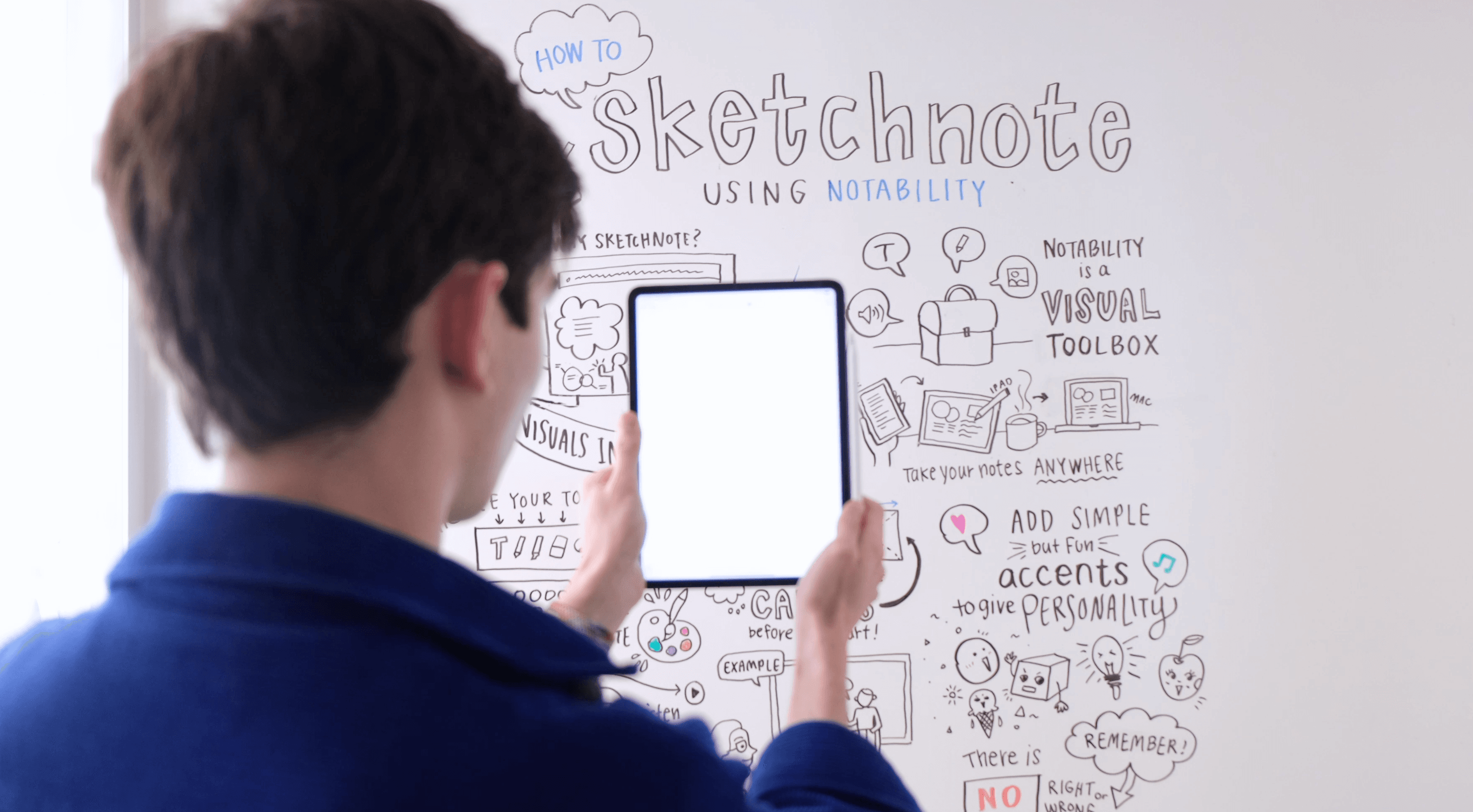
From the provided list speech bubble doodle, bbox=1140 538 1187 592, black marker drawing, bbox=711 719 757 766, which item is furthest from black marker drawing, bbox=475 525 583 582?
speech bubble doodle, bbox=1140 538 1187 592

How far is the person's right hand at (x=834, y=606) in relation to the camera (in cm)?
58

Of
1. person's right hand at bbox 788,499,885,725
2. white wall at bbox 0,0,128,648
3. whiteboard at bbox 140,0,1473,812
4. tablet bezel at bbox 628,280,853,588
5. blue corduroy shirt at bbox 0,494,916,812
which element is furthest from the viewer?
whiteboard at bbox 140,0,1473,812

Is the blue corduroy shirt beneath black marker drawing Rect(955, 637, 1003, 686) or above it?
above

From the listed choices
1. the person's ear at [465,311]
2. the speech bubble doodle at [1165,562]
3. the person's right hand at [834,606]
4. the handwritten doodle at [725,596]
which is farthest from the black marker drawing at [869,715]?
the person's ear at [465,311]

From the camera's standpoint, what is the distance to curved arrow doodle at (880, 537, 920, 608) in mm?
1512

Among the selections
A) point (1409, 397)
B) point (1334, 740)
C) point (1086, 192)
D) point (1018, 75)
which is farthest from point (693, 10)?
point (1334, 740)

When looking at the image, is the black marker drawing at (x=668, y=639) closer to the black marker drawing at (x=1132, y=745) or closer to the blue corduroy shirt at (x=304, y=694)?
the black marker drawing at (x=1132, y=745)

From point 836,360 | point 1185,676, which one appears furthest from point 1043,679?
point 836,360

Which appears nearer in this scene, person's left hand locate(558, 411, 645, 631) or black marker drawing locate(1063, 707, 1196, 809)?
person's left hand locate(558, 411, 645, 631)

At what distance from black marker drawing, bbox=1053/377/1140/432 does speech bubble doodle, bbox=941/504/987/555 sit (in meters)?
0.20

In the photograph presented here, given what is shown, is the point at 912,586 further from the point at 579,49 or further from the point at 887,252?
the point at 579,49

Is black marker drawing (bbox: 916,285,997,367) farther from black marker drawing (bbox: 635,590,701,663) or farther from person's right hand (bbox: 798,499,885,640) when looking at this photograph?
person's right hand (bbox: 798,499,885,640)

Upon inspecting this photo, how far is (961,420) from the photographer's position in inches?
59.9

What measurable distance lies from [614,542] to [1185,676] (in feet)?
3.81
